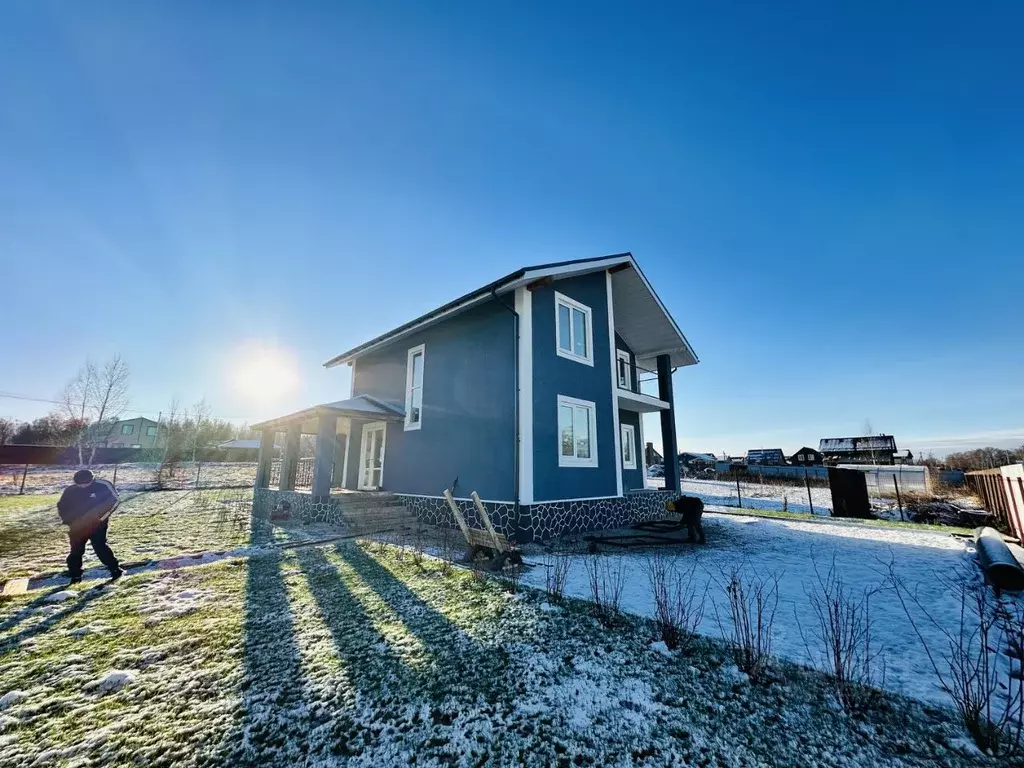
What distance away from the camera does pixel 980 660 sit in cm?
293

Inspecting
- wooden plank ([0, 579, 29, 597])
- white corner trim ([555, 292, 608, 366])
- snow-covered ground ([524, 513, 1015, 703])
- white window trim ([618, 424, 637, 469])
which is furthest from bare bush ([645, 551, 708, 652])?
white window trim ([618, 424, 637, 469])

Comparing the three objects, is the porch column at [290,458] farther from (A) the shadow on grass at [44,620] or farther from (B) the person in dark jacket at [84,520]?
(A) the shadow on grass at [44,620]

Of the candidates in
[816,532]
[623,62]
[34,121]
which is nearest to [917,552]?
[816,532]

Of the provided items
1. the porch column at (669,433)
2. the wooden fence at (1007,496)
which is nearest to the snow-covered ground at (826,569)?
the wooden fence at (1007,496)

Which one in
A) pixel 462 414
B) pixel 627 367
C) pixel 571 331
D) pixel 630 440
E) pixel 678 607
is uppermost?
pixel 627 367

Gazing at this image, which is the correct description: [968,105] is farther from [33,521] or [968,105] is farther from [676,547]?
[33,521]

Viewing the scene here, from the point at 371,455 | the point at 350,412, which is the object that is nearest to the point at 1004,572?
the point at 350,412

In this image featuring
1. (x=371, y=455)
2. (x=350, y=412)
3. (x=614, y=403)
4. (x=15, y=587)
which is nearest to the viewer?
(x=15, y=587)

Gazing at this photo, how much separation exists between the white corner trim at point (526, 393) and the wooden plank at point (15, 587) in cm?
755

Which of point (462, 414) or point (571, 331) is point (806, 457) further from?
point (462, 414)

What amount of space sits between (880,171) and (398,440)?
52.0 ft

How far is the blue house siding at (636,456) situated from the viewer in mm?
15664

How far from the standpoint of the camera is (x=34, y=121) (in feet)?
28.1

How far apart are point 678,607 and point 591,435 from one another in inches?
263
